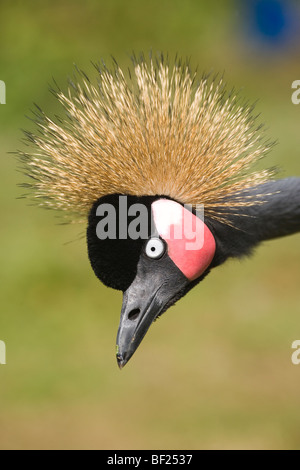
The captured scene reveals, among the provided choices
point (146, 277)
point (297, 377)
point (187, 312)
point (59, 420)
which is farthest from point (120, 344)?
point (187, 312)

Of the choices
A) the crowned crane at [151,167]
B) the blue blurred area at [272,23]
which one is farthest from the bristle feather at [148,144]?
the blue blurred area at [272,23]

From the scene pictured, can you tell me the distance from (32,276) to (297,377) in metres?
1.72

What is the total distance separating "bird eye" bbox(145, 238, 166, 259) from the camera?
1.61 meters

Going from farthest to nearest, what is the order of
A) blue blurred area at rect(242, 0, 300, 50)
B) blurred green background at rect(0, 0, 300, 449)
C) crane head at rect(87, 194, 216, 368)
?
blue blurred area at rect(242, 0, 300, 50)
blurred green background at rect(0, 0, 300, 449)
crane head at rect(87, 194, 216, 368)

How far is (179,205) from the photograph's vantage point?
5.39 feet

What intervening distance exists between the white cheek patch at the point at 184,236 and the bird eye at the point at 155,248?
0.06 ft

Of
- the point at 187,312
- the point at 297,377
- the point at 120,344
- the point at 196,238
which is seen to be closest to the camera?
the point at 120,344

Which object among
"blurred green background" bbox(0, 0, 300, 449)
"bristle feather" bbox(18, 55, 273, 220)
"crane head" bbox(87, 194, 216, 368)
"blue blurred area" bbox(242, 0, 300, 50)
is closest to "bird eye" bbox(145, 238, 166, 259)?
"crane head" bbox(87, 194, 216, 368)

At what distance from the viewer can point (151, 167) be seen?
5.34ft

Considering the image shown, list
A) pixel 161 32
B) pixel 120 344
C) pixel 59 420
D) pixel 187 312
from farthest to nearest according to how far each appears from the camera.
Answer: pixel 161 32, pixel 187 312, pixel 59 420, pixel 120 344

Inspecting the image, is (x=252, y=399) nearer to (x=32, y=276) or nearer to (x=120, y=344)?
(x=32, y=276)

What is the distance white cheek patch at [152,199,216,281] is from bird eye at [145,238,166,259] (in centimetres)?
2

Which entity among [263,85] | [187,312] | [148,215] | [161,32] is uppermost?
[161,32]

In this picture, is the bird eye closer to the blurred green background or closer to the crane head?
the crane head
